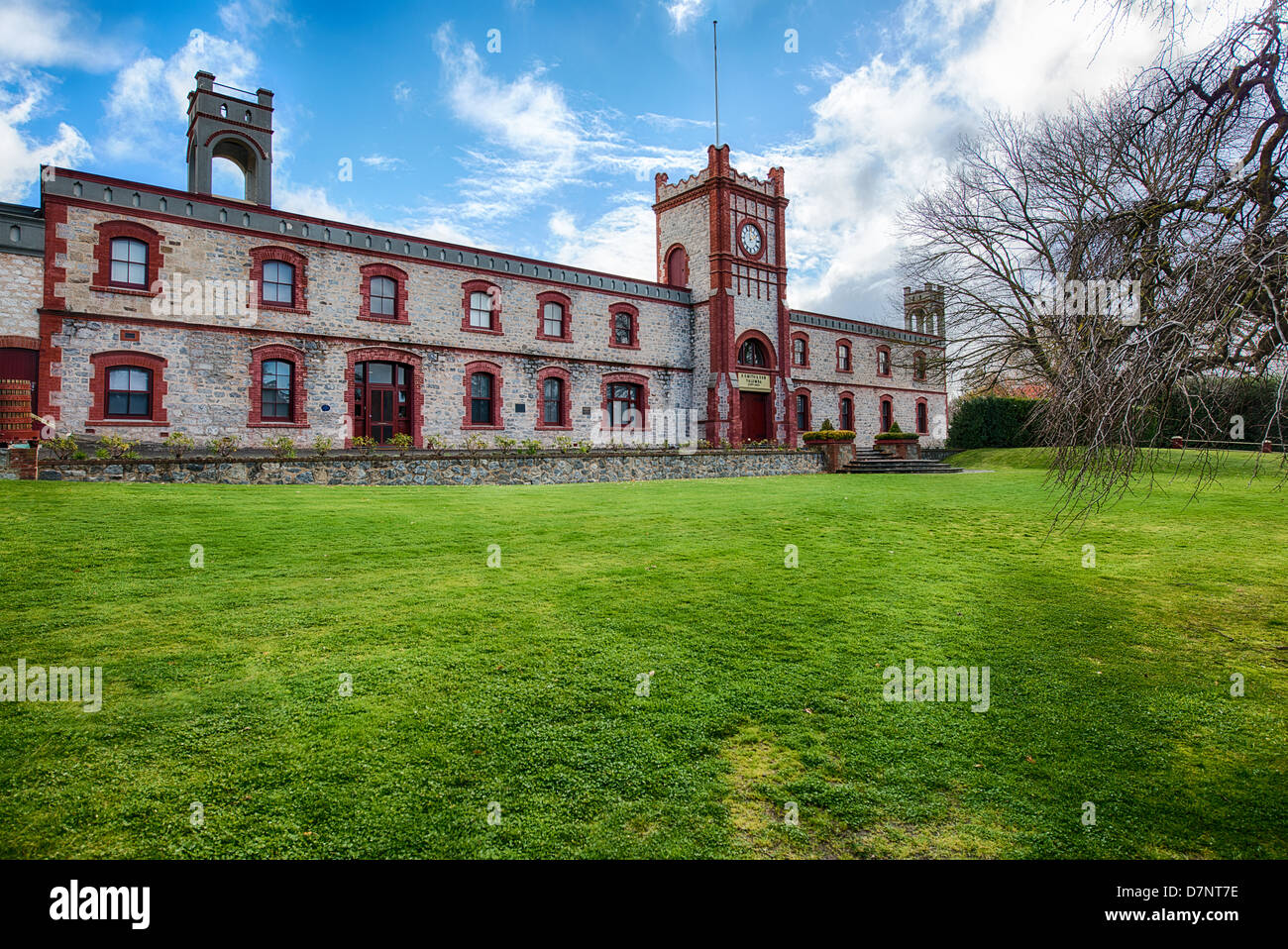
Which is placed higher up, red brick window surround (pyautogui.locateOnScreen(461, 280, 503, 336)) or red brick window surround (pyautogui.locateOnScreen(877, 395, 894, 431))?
red brick window surround (pyautogui.locateOnScreen(461, 280, 503, 336))

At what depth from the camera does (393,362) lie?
71.8ft

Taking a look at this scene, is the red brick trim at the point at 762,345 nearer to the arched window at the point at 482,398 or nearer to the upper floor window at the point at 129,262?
the arched window at the point at 482,398

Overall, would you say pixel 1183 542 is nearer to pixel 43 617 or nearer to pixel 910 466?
pixel 43 617

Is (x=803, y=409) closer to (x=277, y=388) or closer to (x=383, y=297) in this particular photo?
(x=383, y=297)

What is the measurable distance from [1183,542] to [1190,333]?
664 centimetres

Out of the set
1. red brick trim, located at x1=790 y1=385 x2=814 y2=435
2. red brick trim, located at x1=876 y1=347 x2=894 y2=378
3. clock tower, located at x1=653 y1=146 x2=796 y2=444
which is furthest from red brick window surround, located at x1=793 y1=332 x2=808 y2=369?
red brick trim, located at x1=876 y1=347 x2=894 y2=378

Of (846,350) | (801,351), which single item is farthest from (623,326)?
→ (846,350)

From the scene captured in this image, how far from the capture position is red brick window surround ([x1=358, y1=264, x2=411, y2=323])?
21.2 meters

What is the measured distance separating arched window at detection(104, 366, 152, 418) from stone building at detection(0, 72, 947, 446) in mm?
37

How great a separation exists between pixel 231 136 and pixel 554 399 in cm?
1386

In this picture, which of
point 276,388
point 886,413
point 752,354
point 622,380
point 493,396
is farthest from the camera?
point 886,413

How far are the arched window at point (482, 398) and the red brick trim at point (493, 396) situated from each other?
2.8 inches

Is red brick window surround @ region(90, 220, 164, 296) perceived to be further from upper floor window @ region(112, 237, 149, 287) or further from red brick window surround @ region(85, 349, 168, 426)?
red brick window surround @ region(85, 349, 168, 426)
